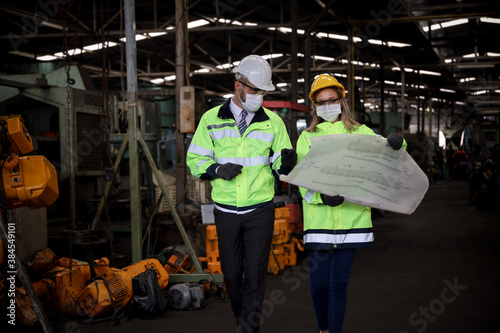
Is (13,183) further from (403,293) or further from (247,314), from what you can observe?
(403,293)

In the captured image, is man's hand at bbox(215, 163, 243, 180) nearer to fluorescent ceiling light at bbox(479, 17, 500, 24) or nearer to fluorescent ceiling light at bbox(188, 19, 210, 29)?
fluorescent ceiling light at bbox(188, 19, 210, 29)

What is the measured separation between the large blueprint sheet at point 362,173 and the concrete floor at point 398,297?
4.56 ft

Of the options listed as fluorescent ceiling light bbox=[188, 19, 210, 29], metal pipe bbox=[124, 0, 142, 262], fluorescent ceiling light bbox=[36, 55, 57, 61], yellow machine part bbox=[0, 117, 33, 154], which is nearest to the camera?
Answer: yellow machine part bbox=[0, 117, 33, 154]

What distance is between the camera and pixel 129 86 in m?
5.66

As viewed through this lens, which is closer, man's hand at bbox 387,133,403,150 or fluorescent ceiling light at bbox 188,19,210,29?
man's hand at bbox 387,133,403,150

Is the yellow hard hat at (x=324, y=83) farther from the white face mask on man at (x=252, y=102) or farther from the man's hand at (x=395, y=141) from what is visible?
the man's hand at (x=395, y=141)

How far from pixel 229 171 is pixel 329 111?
30.4 inches

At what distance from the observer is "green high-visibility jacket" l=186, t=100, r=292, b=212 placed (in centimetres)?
323

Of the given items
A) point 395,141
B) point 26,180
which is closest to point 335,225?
point 395,141

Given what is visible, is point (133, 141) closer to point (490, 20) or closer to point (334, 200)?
point (334, 200)

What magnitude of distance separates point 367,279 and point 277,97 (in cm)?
2275

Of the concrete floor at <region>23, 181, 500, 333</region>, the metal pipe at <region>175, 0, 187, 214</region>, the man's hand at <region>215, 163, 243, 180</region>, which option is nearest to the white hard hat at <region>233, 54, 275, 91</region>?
the man's hand at <region>215, 163, 243, 180</region>

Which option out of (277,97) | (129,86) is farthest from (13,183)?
(277,97)

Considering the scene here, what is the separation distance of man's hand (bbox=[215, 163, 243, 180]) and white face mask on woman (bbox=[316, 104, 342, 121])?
667 millimetres
